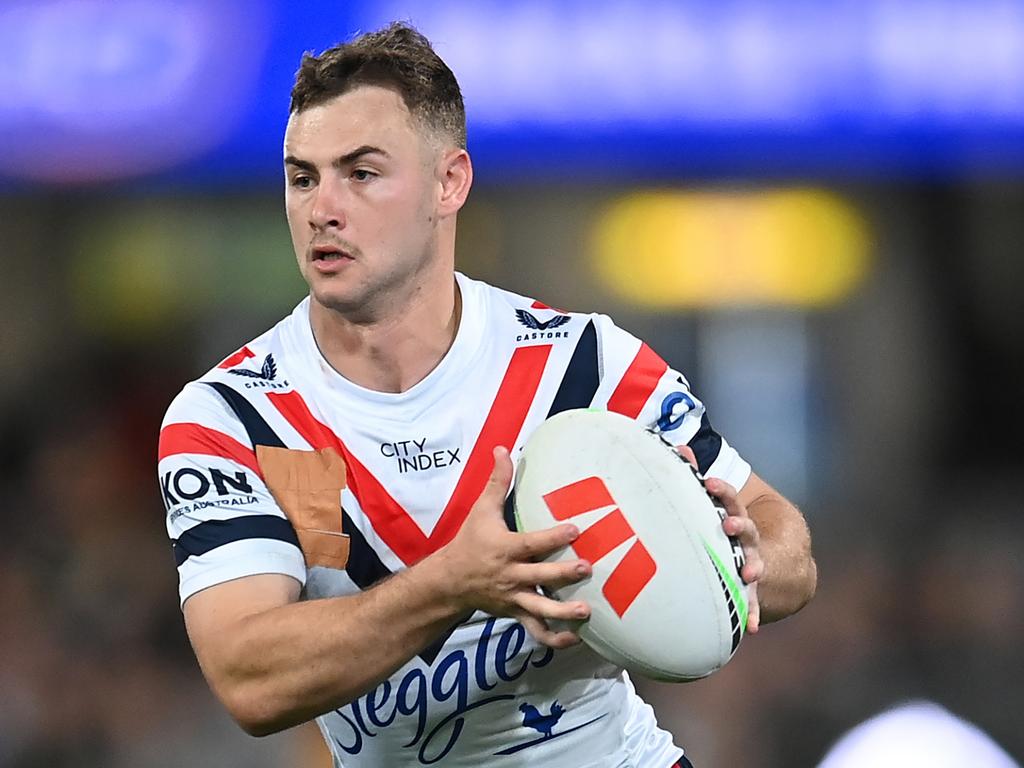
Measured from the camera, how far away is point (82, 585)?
8.27 meters

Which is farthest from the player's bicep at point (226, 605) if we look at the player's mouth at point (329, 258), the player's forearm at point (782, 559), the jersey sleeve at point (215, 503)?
the player's forearm at point (782, 559)

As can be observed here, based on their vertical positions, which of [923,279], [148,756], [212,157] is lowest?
[148,756]

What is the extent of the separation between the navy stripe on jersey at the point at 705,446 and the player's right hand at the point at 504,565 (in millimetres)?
900

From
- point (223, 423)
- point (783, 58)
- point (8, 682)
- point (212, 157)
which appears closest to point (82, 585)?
point (8, 682)

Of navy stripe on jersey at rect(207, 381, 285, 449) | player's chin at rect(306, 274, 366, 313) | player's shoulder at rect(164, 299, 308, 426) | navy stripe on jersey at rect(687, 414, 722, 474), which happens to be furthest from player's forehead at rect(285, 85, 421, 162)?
navy stripe on jersey at rect(687, 414, 722, 474)

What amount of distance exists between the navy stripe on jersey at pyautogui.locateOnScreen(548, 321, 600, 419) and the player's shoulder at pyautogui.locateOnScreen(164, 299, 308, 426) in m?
0.59

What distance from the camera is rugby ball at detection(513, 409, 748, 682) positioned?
2.92 metres

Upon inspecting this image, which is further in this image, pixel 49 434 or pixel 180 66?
pixel 49 434

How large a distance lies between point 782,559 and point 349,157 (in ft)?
4.15

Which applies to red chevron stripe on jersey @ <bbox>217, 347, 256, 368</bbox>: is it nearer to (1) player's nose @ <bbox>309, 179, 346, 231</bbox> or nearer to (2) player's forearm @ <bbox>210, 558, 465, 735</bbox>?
(1) player's nose @ <bbox>309, 179, 346, 231</bbox>

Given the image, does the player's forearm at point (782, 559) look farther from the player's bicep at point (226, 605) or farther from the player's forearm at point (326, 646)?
the player's bicep at point (226, 605)

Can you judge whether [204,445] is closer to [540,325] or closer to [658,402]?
[540,325]

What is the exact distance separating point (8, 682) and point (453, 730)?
187 inches

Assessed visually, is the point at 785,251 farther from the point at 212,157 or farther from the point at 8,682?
the point at 8,682
